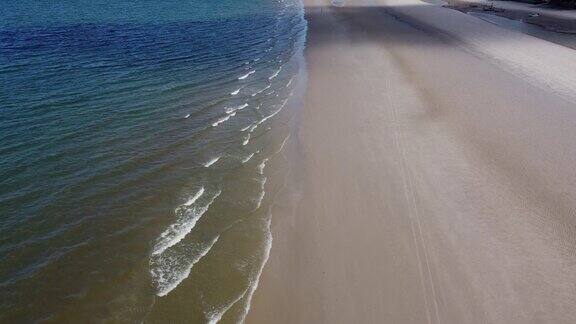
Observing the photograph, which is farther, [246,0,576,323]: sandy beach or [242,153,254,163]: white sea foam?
[242,153,254,163]: white sea foam

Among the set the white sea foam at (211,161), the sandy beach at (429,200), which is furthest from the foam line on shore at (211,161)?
the sandy beach at (429,200)

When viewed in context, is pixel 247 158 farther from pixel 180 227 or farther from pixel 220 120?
pixel 180 227

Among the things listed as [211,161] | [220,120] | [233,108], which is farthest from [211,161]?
[233,108]

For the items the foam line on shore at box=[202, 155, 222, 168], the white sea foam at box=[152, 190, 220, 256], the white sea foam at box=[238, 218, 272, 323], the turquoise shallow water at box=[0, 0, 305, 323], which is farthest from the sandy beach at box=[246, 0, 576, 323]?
the foam line on shore at box=[202, 155, 222, 168]

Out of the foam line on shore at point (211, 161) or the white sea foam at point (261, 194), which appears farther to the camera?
the foam line on shore at point (211, 161)

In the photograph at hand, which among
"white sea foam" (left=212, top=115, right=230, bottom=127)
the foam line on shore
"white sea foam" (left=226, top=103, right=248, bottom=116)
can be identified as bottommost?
the foam line on shore

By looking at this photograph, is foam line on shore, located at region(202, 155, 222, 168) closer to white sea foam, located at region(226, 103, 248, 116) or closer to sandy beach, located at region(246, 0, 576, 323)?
sandy beach, located at region(246, 0, 576, 323)

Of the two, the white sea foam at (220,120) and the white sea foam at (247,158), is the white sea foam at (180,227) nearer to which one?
the white sea foam at (247,158)
